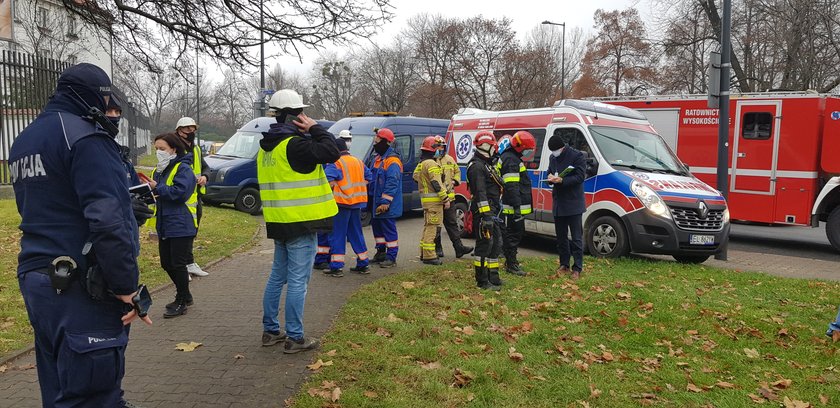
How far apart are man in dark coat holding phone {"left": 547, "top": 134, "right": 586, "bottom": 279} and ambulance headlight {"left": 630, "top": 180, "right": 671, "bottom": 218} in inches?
61.1

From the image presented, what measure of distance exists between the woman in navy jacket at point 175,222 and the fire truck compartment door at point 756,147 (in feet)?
35.8

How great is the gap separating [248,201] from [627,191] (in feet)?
31.3

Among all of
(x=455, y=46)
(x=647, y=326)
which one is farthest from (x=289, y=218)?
(x=455, y=46)

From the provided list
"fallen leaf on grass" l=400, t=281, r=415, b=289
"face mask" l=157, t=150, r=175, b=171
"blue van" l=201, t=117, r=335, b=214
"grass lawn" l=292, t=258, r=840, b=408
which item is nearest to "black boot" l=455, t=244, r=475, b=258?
"grass lawn" l=292, t=258, r=840, b=408

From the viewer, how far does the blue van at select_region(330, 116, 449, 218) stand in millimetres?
14086

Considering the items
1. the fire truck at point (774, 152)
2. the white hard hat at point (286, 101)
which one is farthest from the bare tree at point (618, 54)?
the white hard hat at point (286, 101)

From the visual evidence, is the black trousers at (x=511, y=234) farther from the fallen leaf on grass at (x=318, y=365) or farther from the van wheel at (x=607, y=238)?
the fallen leaf on grass at (x=318, y=365)

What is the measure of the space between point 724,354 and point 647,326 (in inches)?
31.0

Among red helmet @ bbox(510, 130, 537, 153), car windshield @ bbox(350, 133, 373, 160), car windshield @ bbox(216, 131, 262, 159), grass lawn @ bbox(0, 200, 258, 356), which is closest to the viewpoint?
grass lawn @ bbox(0, 200, 258, 356)

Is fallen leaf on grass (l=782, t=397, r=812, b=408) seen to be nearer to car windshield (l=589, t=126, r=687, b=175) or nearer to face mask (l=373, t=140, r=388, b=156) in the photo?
car windshield (l=589, t=126, r=687, b=175)

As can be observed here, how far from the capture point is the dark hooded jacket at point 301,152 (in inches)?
182

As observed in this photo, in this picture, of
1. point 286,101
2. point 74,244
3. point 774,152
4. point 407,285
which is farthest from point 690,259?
point 74,244

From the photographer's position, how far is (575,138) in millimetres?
10039

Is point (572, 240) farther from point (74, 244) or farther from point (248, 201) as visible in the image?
point (248, 201)
